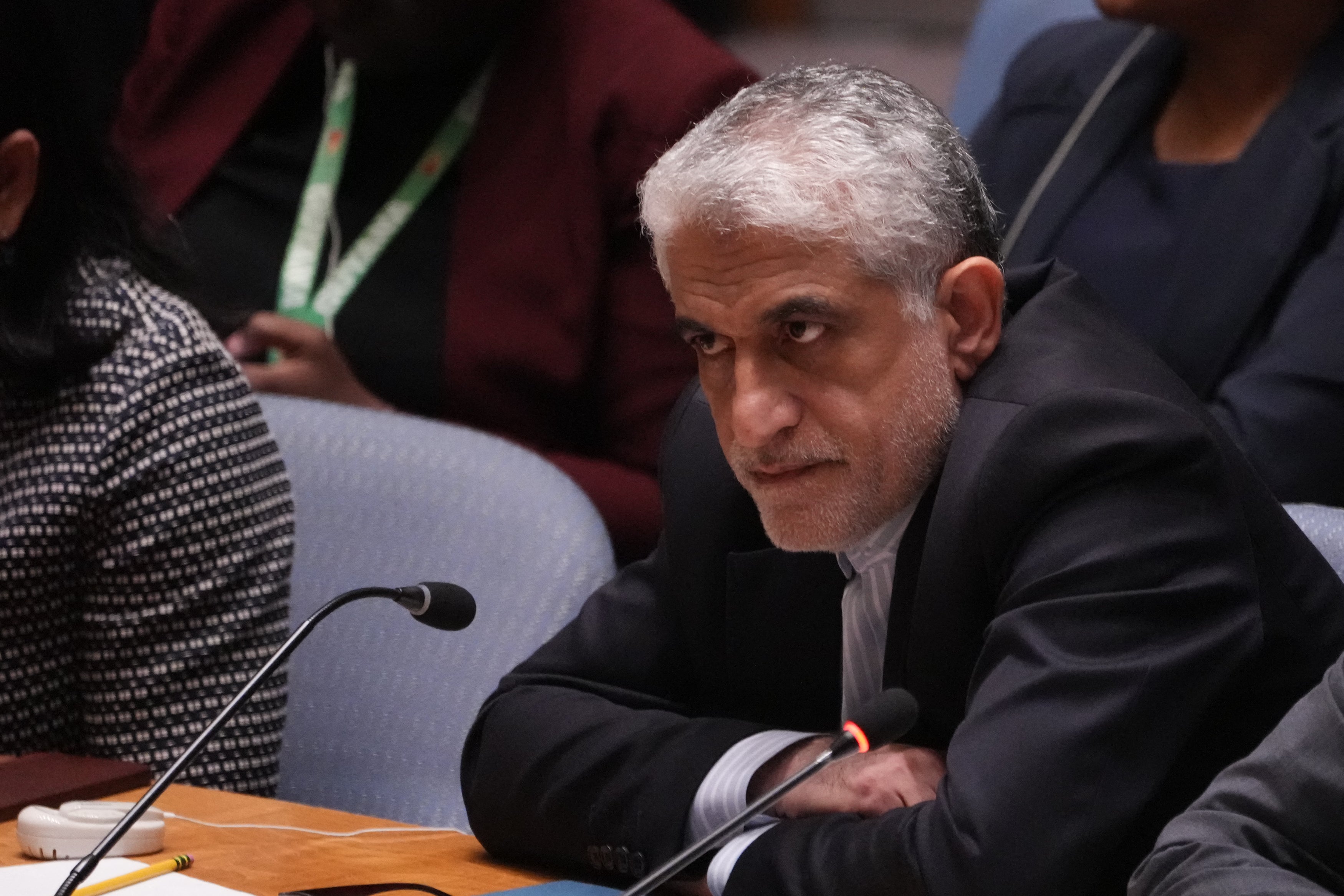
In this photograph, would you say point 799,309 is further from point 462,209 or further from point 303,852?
point 462,209

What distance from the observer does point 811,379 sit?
140 cm

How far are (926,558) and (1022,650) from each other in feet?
0.41

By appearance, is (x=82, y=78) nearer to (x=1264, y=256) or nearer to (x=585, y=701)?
(x=585, y=701)

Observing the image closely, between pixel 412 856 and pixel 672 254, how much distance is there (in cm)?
51

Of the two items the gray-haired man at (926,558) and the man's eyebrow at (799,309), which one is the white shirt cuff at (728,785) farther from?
the man's eyebrow at (799,309)

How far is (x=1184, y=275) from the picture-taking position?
2.24m

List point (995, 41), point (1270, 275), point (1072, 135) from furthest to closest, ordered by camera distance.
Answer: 1. point (995, 41)
2. point (1072, 135)
3. point (1270, 275)

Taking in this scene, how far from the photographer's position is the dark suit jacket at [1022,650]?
1252mm

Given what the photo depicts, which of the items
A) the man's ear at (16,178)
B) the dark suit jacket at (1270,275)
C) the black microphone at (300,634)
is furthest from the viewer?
the dark suit jacket at (1270,275)

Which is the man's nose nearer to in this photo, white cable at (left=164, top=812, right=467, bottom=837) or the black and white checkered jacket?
white cable at (left=164, top=812, right=467, bottom=837)

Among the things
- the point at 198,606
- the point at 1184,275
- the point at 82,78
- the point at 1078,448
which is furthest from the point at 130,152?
the point at 1078,448

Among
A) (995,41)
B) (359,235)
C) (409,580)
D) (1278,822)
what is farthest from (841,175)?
(995,41)

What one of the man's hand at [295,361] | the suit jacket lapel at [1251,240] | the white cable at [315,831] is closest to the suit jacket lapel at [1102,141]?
the suit jacket lapel at [1251,240]

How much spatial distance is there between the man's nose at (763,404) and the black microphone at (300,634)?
0.25 meters
